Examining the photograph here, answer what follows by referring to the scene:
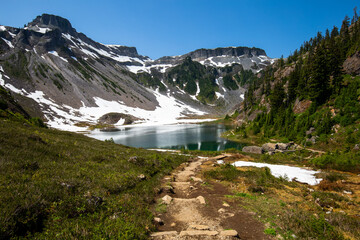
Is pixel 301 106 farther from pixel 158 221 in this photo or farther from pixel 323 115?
pixel 158 221

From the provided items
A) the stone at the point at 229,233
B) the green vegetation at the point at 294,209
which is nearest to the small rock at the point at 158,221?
the stone at the point at 229,233

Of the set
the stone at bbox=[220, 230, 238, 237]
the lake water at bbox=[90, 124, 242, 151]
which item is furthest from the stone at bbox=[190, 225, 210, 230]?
the lake water at bbox=[90, 124, 242, 151]

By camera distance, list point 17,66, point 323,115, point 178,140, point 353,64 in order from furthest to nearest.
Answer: point 17,66 → point 178,140 → point 353,64 → point 323,115

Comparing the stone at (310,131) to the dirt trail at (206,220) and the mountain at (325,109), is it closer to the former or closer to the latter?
the mountain at (325,109)

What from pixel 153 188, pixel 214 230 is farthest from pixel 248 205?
pixel 153 188

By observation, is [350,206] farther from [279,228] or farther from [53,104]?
[53,104]

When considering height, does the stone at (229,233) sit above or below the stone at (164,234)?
below

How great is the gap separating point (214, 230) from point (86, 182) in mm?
6855

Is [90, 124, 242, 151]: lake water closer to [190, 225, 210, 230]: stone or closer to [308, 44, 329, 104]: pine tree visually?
[308, 44, 329, 104]: pine tree

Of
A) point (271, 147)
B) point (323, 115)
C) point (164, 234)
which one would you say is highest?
point (323, 115)

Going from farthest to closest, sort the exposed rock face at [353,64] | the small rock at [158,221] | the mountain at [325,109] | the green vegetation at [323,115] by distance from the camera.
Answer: the exposed rock face at [353,64] < the mountain at [325,109] < the green vegetation at [323,115] < the small rock at [158,221]

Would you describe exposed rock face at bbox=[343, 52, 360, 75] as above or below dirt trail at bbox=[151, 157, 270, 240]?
above

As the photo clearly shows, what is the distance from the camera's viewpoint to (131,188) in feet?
35.2

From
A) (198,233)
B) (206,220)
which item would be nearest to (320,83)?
(206,220)
